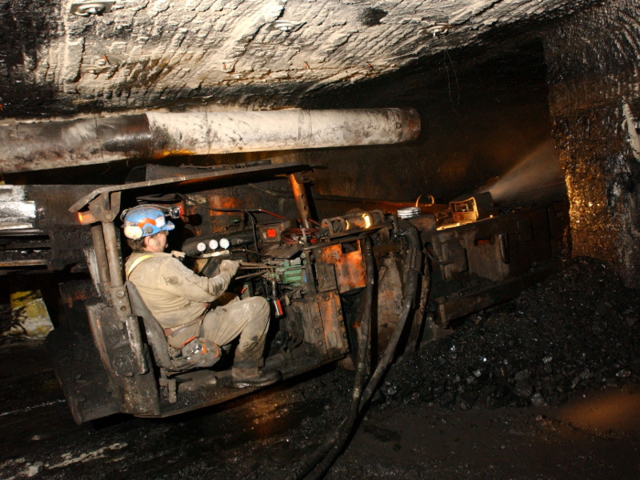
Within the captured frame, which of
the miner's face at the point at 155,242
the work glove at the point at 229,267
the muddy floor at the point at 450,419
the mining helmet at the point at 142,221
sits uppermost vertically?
the mining helmet at the point at 142,221

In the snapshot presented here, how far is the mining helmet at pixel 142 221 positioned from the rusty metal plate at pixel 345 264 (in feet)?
5.29

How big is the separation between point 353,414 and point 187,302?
5.89ft

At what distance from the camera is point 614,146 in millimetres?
4410

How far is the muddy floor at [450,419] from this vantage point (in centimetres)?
337

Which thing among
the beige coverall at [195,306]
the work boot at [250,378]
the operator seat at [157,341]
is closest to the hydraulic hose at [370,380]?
the work boot at [250,378]

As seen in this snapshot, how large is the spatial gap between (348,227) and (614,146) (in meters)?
2.85

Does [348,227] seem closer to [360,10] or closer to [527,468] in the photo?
[360,10]

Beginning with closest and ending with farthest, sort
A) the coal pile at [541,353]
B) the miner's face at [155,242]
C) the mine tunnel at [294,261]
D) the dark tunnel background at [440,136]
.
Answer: the mine tunnel at [294,261]
the miner's face at [155,242]
the coal pile at [541,353]
the dark tunnel background at [440,136]

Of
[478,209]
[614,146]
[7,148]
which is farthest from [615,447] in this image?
[7,148]

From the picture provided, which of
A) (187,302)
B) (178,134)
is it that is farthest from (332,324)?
(178,134)

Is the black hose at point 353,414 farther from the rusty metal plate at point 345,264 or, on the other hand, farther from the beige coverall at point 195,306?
the beige coverall at point 195,306

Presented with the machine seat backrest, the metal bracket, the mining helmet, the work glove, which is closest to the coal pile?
the work glove

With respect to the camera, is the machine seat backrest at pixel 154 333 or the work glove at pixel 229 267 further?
the work glove at pixel 229 267

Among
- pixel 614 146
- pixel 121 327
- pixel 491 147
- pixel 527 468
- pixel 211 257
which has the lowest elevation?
pixel 527 468
